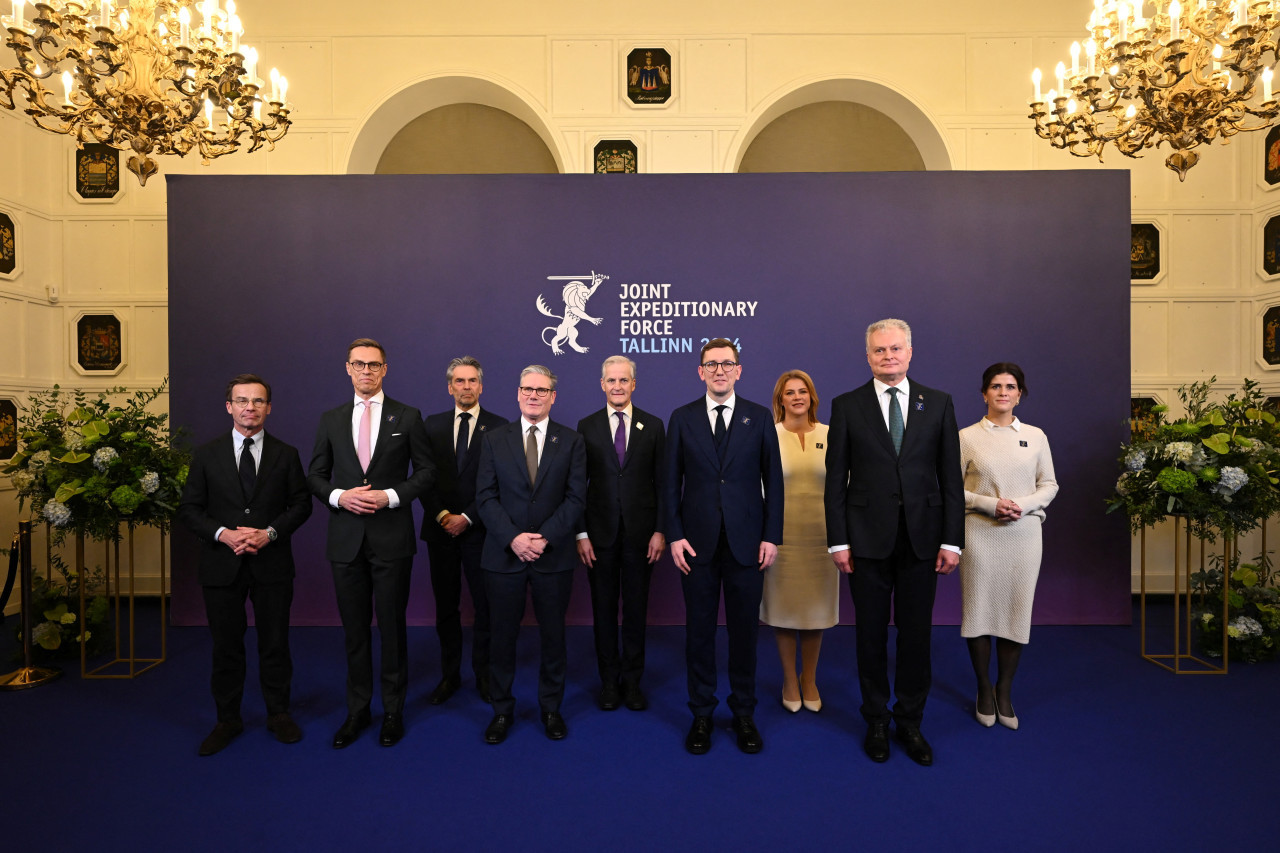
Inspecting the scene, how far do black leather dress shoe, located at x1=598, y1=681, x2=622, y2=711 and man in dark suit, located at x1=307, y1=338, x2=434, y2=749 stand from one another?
1.05 m

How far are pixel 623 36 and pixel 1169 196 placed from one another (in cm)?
514

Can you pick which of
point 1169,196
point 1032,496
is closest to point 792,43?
point 1169,196

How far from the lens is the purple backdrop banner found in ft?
17.2

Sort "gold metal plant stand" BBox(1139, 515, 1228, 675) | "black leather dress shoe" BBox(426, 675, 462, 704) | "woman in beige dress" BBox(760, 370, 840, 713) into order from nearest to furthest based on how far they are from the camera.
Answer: "woman in beige dress" BBox(760, 370, 840, 713) → "black leather dress shoe" BBox(426, 675, 462, 704) → "gold metal plant stand" BBox(1139, 515, 1228, 675)

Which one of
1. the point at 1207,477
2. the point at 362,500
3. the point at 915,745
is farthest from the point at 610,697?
the point at 1207,477

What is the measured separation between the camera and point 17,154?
5.86 m

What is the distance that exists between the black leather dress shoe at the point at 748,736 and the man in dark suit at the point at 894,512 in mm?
512

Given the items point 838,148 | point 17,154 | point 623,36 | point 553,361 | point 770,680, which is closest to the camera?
point 770,680

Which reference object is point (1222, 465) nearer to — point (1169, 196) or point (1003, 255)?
point (1003, 255)

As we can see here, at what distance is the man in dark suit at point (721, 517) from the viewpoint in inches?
126

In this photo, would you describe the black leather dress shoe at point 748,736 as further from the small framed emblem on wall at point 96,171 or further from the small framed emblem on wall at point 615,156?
the small framed emblem on wall at point 96,171

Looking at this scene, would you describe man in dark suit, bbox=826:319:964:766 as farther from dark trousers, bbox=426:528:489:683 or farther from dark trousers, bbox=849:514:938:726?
dark trousers, bbox=426:528:489:683

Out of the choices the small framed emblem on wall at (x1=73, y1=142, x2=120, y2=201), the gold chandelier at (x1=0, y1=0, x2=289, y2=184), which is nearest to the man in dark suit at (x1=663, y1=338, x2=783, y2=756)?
the gold chandelier at (x1=0, y1=0, x2=289, y2=184)

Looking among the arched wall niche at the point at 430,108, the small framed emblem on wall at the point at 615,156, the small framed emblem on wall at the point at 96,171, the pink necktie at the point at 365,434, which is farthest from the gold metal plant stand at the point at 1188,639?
the small framed emblem on wall at the point at 96,171
